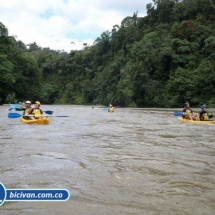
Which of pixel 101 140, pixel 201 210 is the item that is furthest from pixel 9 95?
pixel 201 210

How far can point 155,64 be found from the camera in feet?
118

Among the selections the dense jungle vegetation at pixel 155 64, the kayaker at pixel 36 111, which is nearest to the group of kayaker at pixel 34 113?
the kayaker at pixel 36 111

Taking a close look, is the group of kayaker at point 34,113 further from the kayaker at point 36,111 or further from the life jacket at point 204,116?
the life jacket at point 204,116

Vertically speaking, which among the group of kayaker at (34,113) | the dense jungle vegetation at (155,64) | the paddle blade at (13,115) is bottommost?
the paddle blade at (13,115)

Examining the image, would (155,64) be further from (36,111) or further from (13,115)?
(36,111)

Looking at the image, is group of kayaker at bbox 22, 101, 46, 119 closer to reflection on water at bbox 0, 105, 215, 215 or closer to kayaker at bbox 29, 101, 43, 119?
kayaker at bbox 29, 101, 43, 119

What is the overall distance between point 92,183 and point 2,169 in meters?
1.43

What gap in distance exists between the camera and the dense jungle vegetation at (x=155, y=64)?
31609 millimetres

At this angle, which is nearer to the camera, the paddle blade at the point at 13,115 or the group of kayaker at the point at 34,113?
the group of kayaker at the point at 34,113

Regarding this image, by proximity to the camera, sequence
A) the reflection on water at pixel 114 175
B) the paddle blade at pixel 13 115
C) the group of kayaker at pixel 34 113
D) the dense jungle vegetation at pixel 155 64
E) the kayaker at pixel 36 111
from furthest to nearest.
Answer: the dense jungle vegetation at pixel 155 64
the paddle blade at pixel 13 115
the kayaker at pixel 36 111
the group of kayaker at pixel 34 113
the reflection on water at pixel 114 175

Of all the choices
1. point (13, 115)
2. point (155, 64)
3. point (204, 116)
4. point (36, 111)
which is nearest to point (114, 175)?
point (36, 111)

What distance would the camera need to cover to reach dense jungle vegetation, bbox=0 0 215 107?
31609 mm

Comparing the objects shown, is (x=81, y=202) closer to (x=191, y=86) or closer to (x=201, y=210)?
(x=201, y=210)

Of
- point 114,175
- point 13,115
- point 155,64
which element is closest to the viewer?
point 114,175
